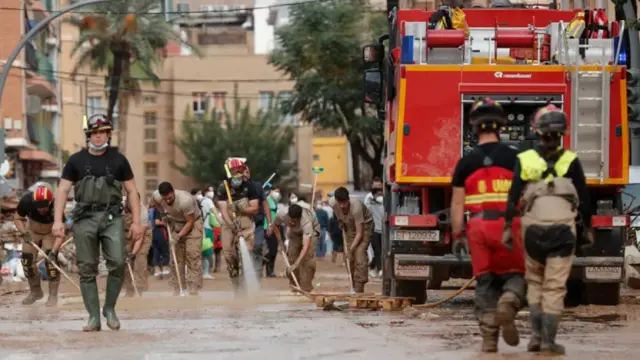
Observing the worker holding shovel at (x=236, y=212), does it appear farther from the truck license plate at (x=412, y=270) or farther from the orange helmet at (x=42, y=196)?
the truck license plate at (x=412, y=270)

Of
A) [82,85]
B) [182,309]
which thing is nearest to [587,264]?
[182,309]

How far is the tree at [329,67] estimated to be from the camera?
48906mm

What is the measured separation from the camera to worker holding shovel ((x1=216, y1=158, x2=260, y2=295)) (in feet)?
69.3

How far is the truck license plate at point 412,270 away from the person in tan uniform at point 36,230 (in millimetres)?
5105

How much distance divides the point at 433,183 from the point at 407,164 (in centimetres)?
32

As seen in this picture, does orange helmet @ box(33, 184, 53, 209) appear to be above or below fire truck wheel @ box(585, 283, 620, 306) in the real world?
above

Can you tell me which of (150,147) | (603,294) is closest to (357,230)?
(603,294)

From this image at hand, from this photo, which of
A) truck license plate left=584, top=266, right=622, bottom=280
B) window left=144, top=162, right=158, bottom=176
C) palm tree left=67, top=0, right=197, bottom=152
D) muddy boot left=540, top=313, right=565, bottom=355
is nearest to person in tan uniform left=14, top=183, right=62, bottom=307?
truck license plate left=584, top=266, right=622, bottom=280

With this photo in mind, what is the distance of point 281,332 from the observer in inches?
528

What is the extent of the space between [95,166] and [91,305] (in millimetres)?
1161

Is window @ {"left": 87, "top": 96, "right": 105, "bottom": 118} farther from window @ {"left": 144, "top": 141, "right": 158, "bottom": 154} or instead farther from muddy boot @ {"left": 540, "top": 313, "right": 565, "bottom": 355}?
muddy boot @ {"left": 540, "top": 313, "right": 565, "bottom": 355}

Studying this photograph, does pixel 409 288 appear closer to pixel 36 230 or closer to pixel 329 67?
pixel 36 230

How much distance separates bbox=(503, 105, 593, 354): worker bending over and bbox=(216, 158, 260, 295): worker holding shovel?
10486mm

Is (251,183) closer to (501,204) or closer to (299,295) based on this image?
(299,295)
